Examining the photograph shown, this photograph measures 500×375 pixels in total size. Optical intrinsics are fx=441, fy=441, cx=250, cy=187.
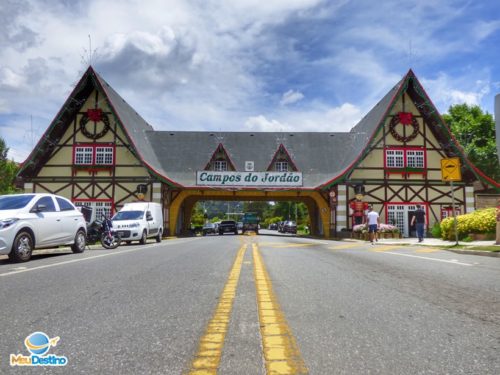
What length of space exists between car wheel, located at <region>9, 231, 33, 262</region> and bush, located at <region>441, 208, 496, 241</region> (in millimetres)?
16121

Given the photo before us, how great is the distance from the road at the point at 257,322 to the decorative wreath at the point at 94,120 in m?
25.8

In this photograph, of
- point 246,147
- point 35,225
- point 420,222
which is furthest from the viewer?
point 246,147

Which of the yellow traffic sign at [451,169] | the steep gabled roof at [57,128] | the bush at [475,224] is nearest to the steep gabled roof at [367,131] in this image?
the bush at [475,224]

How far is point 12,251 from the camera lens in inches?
368

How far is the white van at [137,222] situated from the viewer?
18156 mm

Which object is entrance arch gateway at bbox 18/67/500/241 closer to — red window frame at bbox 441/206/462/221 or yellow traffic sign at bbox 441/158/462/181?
red window frame at bbox 441/206/462/221

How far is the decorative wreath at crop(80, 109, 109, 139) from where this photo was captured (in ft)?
102

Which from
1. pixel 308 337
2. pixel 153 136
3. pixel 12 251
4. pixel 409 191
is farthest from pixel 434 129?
pixel 308 337

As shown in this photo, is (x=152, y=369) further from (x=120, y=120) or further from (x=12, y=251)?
(x=120, y=120)

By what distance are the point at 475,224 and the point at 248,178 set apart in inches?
664

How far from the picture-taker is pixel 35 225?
33.6ft

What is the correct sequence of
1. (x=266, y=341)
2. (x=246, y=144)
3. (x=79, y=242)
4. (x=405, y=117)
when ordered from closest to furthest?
1. (x=266, y=341)
2. (x=79, y=242)
3. (x=405, y=117)
4. (x=246, y=144)

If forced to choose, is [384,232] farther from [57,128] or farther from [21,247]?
[57,128]

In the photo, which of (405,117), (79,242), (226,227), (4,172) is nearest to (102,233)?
(79,242)
